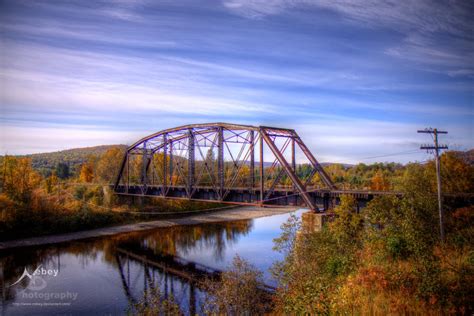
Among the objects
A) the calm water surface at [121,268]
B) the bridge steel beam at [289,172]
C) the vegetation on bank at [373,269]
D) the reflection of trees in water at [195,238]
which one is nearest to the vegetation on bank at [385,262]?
the vegetation on bank at [373,269]

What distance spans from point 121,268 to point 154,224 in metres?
22.5

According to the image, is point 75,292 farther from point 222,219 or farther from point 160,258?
point 222,219

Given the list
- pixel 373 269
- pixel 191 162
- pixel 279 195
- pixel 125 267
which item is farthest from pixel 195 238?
pixel 373 269

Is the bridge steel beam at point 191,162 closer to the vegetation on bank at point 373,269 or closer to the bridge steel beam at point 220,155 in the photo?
the bridge steel beam at point 220,155

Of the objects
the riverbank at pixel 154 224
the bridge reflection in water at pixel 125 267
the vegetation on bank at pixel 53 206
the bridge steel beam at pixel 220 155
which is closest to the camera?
the bridge reflection in water at pixel 125 267

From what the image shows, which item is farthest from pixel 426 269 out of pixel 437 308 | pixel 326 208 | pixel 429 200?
pixel 326 208

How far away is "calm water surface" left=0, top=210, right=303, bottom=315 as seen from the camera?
22672 millimetres

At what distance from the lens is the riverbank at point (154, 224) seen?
39.7m

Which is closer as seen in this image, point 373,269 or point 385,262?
point 373,269

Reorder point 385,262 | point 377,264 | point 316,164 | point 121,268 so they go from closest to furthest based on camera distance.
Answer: point 377,264 → point 385,262 → point 316,164 → point 121,268

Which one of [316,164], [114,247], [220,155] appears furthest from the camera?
[114,247]

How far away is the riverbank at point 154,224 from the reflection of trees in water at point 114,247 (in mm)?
2138

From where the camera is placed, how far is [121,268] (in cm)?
3139

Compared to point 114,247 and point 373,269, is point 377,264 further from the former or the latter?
point 114,247
